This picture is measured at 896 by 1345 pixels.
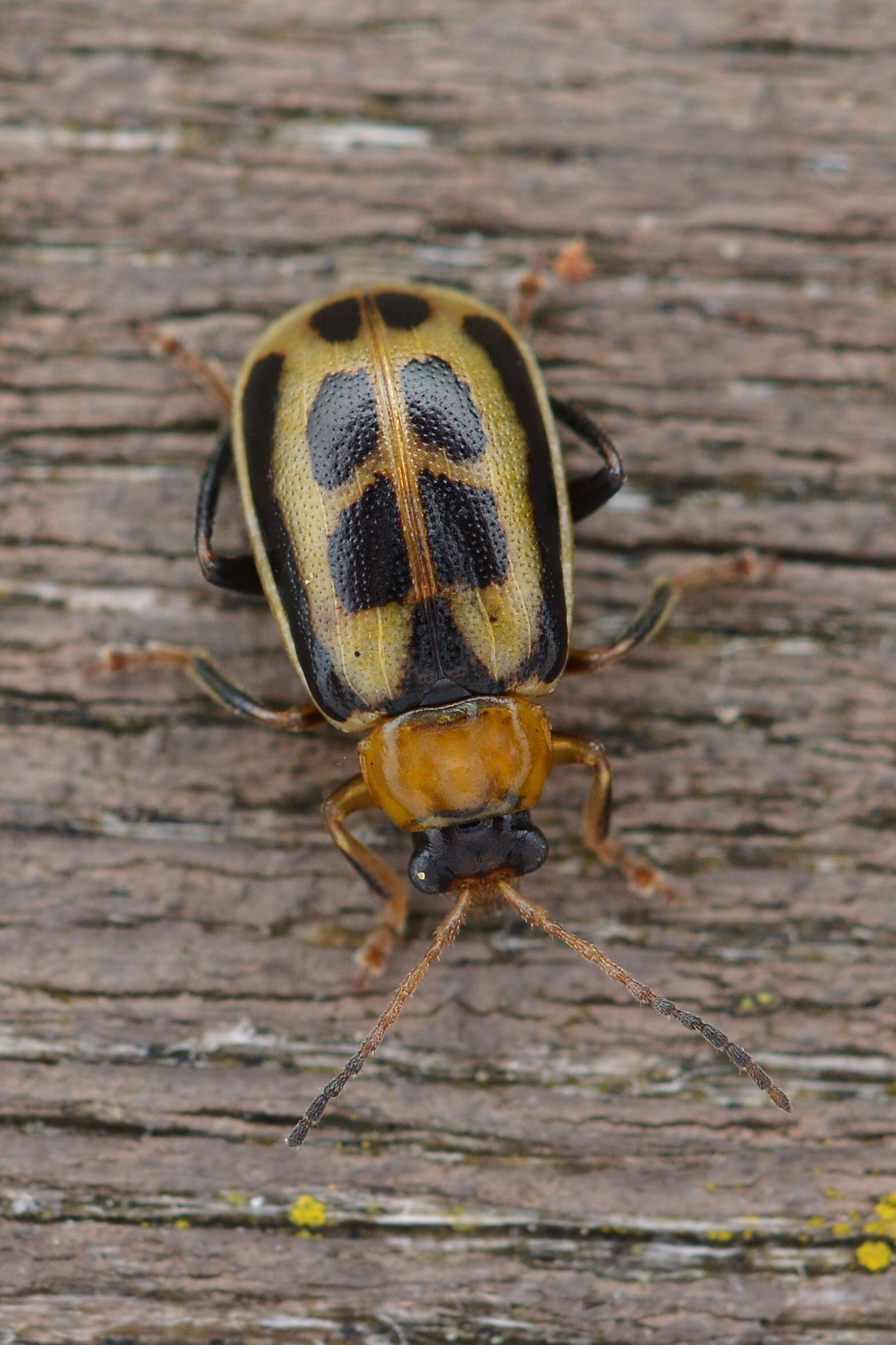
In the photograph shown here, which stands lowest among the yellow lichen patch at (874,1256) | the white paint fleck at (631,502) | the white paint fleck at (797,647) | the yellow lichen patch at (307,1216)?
the yellow lichen patch at (874,1256)

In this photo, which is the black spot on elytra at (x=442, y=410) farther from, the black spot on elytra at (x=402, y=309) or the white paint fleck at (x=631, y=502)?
the white paint fleck at (x=631, y=502)

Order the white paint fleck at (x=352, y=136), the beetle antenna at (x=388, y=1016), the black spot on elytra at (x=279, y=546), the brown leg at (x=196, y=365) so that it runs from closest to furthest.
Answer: the beetle antenna at (x=388, y=1016) < the black spot on elytra at (x=279, y=546) < the brown leg at (x=196, y=365) < the white paint fleck at (x=352, y=136)

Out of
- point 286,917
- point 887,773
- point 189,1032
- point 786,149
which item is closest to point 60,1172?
point 189,1032

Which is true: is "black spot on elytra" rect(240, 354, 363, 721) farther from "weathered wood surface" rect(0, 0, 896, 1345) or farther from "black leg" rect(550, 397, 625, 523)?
"black leg" rect(550, 397, 625, 523)

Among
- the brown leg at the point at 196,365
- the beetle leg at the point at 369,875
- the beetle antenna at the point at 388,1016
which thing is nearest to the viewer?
the beetle antenna at the point at 388,1016

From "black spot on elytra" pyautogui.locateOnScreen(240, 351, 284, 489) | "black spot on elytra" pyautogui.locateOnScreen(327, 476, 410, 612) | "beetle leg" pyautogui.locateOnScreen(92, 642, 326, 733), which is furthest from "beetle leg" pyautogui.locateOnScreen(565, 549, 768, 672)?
"black spot on elytra" pyautogui.locateOnScreen(240, 351, 284, 489)

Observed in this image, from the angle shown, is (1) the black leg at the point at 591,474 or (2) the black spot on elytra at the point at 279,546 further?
(1) the black leg at the point at 591,474

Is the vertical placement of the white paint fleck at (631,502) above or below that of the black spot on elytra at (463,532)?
below

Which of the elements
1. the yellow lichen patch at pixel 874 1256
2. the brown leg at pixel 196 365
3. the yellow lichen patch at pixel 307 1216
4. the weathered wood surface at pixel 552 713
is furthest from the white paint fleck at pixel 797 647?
the yellow lichen patch at pixel 307 1216
